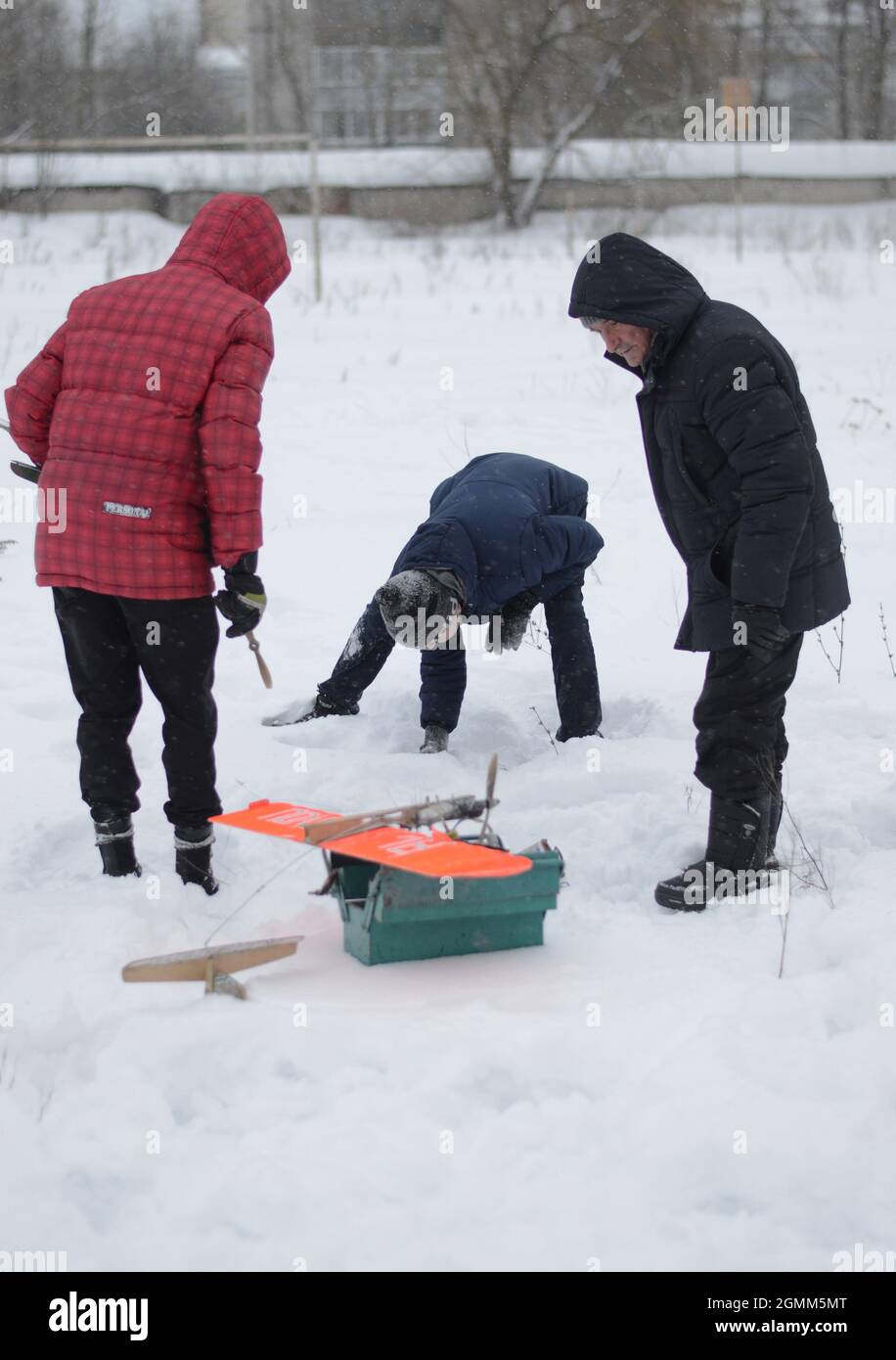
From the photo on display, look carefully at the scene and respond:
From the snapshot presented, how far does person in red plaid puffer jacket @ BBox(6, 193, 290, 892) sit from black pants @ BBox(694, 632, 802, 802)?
3.96 feet

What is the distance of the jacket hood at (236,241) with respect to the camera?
339cm

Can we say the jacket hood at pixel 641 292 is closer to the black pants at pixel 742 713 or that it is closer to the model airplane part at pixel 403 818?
the black pants at pixel 742 713

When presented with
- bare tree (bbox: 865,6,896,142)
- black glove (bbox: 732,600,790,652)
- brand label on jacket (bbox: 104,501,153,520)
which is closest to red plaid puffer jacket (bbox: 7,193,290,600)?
brand label on jacket (bbox: 104,501,153,520)

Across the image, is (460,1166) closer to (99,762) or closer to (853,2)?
(99,762)

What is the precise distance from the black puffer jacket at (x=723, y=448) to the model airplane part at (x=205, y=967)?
54.7 inches

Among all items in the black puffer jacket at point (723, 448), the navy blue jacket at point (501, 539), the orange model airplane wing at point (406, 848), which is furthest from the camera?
the navy blue jacket at point (501, 539)

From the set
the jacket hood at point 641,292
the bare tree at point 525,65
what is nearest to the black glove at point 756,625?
the jacket hood at point 641,292

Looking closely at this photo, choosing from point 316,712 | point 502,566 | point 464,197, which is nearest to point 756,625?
point 502,566

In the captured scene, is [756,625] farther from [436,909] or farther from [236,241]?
[236,241]

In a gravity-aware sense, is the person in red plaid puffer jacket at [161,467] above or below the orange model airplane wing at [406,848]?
above

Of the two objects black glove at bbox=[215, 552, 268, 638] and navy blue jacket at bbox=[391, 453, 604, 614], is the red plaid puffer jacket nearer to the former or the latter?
black glove at bbox=[215, 552, 268, 638]

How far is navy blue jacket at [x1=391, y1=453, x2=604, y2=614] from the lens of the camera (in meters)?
4.36

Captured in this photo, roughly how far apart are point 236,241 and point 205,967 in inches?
70.2

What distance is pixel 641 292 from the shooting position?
3.29 metres
